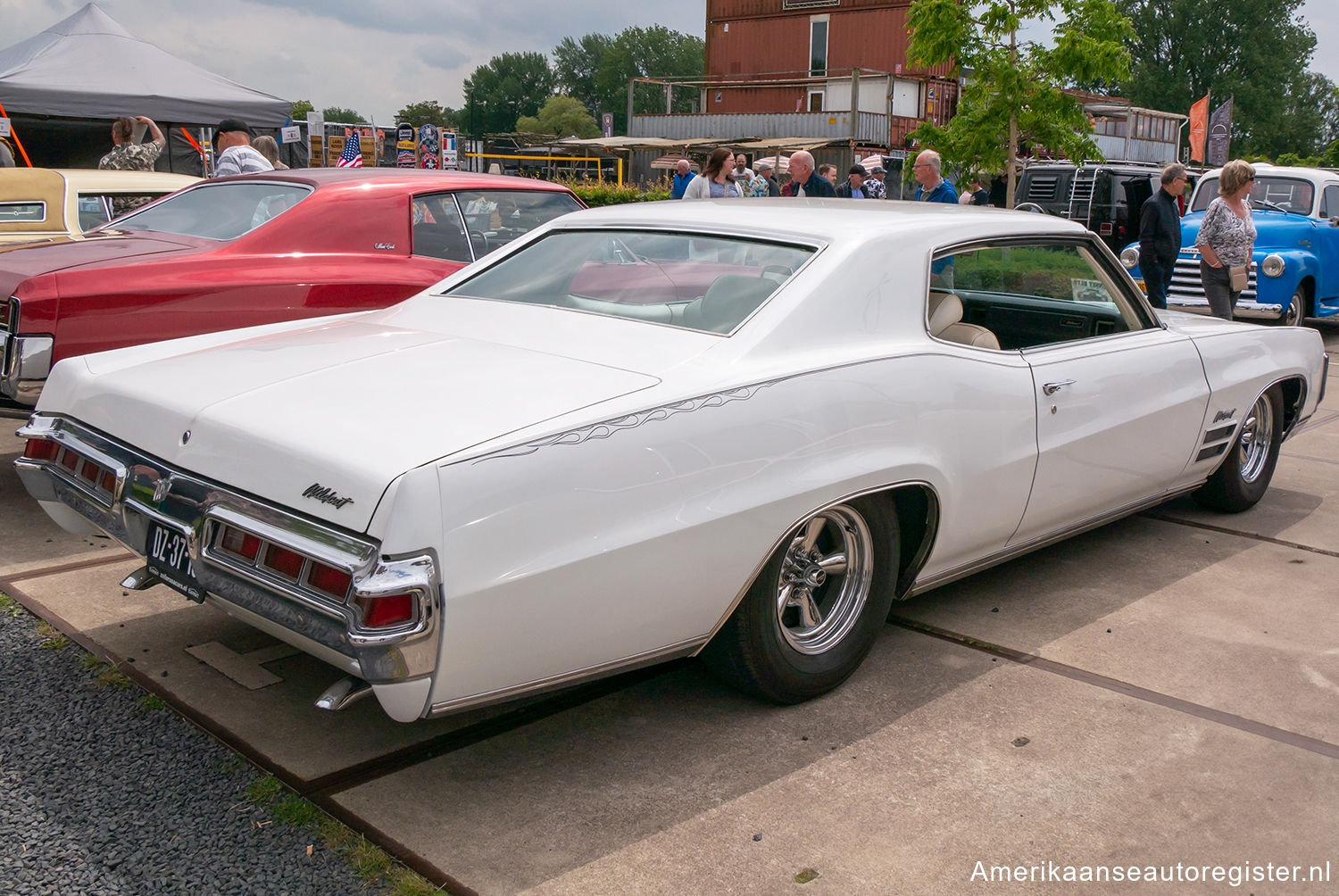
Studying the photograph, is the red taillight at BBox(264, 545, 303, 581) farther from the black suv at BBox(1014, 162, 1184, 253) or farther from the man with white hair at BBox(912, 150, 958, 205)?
the black suv at BBox(1014, 162, 1184, 253)

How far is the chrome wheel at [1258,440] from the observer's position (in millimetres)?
5156

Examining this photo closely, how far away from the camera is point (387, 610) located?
2.24 metres

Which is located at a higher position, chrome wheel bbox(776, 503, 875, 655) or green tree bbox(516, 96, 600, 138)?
green tree bbox(516, 96, 600, 138)

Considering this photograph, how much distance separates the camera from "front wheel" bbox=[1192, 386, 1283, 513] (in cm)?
506

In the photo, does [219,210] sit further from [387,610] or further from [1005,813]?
[1005,813]

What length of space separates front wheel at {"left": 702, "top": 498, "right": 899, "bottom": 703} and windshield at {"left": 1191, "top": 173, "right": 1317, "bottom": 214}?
1067 centimetres

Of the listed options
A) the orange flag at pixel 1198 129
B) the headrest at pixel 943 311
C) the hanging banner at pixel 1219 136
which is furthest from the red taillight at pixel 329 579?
the orange flag at pixel 1198 129

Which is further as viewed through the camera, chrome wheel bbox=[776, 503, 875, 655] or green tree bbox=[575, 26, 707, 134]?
green tree bbox=[575, 26, 707, 134]

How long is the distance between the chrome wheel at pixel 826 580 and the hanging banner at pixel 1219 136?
2376 cm

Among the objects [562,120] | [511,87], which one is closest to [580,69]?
[511,87]

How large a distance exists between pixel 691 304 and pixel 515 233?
349cm

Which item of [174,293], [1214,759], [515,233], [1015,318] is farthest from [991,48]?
[1214,759]

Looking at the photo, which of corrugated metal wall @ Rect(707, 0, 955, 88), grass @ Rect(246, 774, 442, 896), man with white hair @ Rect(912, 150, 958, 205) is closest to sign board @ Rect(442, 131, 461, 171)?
man with white hair @ Rect(912, 150, 958, 205)

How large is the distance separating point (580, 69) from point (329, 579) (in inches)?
5714
